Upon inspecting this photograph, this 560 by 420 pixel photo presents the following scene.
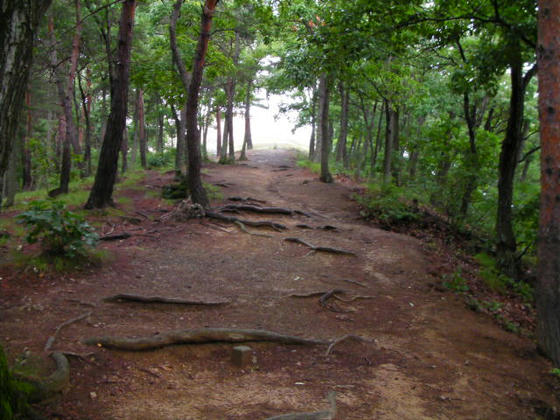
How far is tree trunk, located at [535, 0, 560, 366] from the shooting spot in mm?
5355

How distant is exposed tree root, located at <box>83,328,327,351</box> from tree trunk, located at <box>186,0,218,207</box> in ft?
23.8

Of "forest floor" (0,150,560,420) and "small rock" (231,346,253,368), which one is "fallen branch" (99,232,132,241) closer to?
"forest floor" (0,150,560,420)

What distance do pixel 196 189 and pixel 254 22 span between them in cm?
1293

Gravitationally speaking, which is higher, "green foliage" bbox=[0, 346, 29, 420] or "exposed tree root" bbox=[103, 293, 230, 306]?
"green foliage" bbox=[0, 346, 29, 420]

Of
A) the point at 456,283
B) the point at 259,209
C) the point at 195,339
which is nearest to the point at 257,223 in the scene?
the point at 259,209

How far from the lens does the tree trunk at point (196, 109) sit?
10828mm

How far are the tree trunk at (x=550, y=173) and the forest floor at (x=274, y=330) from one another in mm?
612

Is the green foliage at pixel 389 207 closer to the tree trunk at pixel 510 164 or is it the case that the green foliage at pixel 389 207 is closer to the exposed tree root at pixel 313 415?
the tree trunk at pixel 510 164

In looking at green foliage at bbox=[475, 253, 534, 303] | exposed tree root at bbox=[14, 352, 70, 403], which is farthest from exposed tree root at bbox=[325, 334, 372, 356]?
green foliage at bbox=[475, 253, 534, 303]

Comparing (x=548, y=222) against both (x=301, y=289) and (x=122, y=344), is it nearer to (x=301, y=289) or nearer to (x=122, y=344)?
(x=301, y=289)

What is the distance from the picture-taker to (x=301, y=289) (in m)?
7.56

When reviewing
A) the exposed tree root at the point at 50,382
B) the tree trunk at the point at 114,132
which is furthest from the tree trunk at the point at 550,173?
the tree trunk at the point at 114,132

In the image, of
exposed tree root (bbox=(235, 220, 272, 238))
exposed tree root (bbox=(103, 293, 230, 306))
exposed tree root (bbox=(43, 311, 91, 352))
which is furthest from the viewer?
exposed tree root (bbox=(235, 220, 272, 238))

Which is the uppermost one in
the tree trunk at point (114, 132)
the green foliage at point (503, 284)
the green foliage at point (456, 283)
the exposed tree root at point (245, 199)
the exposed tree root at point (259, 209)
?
the tree trunk at point (114, 132)
